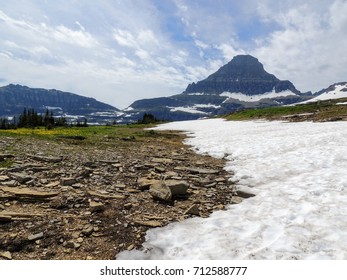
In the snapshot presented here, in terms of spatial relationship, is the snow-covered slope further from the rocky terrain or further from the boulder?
the boulder

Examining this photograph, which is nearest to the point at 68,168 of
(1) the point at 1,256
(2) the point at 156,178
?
(2) the point at 156,178

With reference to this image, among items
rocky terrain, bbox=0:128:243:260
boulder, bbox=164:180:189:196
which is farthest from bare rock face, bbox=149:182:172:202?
boulder, bbox=164:180:189:196

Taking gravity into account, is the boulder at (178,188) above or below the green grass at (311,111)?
below

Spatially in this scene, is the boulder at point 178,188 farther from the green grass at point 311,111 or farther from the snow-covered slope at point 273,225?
the green grass at point 311,111

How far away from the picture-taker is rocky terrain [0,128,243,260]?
7.23 metres

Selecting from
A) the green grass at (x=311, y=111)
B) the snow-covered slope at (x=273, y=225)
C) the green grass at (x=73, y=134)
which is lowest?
the snow-covered slope at (x=273, y=225)

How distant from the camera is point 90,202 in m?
9.50

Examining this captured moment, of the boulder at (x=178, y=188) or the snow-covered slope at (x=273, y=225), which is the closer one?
the snow-covered slope at (x=273, y=225)

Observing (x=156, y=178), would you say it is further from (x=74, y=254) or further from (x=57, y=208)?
(x=74, y=254)

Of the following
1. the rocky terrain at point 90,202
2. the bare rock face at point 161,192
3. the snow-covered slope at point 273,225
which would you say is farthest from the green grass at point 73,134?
the snow-covered slope at point 273,225

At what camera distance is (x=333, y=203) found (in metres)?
9.55

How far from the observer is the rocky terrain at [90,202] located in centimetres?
723

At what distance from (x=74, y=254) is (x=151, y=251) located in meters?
1.84
